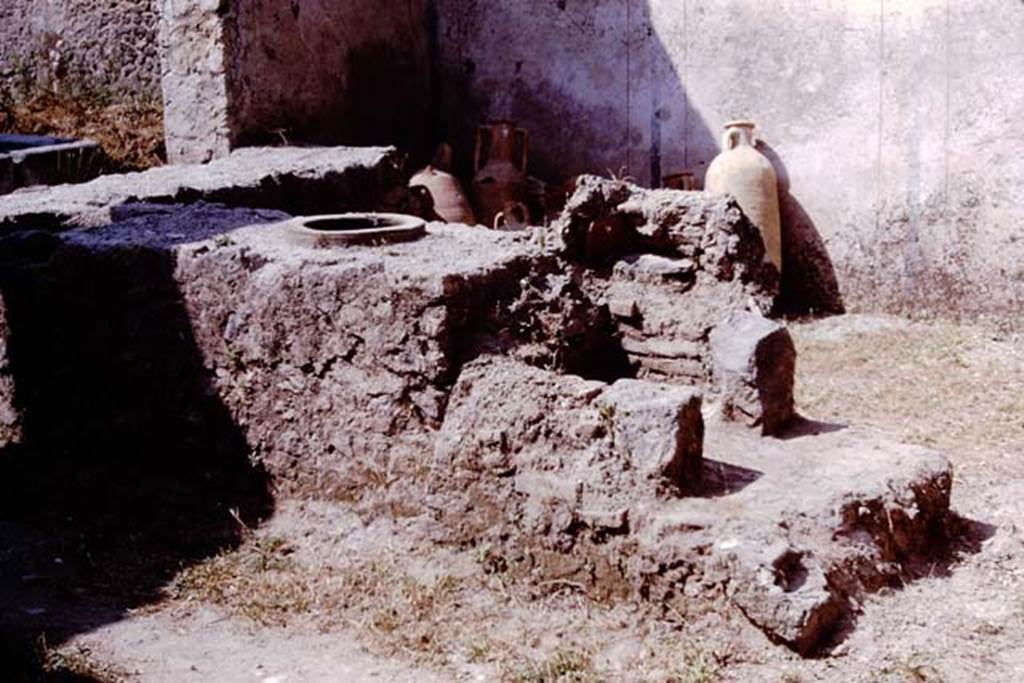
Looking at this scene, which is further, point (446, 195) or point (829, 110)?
point (446, 195)

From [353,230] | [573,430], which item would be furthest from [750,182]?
[573,430]

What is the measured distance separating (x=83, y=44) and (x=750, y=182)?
4.42m

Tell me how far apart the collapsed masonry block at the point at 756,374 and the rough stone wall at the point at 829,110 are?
302cm

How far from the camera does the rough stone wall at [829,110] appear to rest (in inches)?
281

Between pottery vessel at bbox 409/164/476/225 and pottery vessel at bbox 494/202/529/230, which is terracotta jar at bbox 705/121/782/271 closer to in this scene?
pottery vessel at bbox 494/202/529/230

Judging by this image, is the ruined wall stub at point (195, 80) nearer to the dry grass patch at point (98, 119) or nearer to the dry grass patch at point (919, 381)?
the dry grass patch at point (98, 119)

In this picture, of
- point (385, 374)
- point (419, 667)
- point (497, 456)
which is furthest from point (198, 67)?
point (419, 667)

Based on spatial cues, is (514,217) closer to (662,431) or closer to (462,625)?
(662,431)

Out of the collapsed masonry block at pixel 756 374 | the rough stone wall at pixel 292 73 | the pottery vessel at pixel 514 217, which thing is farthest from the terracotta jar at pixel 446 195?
the collapsed masonry block at pixel 756 374

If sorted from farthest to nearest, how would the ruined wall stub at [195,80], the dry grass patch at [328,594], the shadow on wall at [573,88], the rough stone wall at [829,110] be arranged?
the shadow on wall at [573,88] → the ruined wall stub at [195,80] → the rough stone wall at [829,110] → the dry grass patch at [328,594]

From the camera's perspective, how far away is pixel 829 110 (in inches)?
299

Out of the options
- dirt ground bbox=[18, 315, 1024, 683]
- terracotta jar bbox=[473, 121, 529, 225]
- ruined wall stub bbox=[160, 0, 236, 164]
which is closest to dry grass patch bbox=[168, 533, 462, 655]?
dirt ground bbox=[18, 315, 1024, 683]

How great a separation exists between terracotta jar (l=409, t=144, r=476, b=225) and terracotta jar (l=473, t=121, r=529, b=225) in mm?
196

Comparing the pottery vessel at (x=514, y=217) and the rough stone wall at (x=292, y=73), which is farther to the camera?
the pottery vessel at (x=514, y=217)
